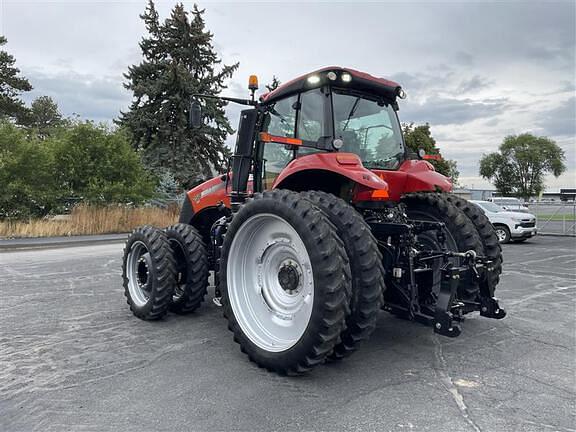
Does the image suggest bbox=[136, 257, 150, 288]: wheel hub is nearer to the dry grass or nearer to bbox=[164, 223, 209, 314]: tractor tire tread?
bbox=[164, 223, 209, 314]: tractor tire tread

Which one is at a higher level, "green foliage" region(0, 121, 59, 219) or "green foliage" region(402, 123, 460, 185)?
"green foliage" region(402, 123, 460, 185)

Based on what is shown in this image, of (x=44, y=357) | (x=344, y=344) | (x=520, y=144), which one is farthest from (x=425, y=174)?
(x=520, y=144)

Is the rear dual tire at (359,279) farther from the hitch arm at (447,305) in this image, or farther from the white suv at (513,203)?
the white suv at (513,203)

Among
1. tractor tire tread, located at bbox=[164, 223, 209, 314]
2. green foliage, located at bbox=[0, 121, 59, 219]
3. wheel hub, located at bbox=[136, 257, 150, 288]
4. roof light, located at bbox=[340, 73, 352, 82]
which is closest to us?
roof light, located at bbox=[340, 73, 352, 82]

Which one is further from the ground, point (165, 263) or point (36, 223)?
point (165, 263)

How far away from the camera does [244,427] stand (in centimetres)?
251

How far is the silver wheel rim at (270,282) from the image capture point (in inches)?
132

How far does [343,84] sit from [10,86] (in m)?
32.7

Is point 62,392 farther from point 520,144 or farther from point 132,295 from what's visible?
point 520,144

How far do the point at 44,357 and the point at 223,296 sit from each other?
1.67 m

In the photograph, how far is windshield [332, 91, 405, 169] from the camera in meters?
3.97

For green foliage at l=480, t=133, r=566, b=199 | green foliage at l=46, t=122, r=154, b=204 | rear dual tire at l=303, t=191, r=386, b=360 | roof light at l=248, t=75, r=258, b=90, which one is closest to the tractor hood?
rear dual tire at l=303, t=191, r=386, b=360

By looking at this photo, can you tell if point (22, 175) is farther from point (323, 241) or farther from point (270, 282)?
point (323, 241)

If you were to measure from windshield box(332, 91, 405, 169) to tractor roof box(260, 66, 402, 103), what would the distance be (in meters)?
0.10
